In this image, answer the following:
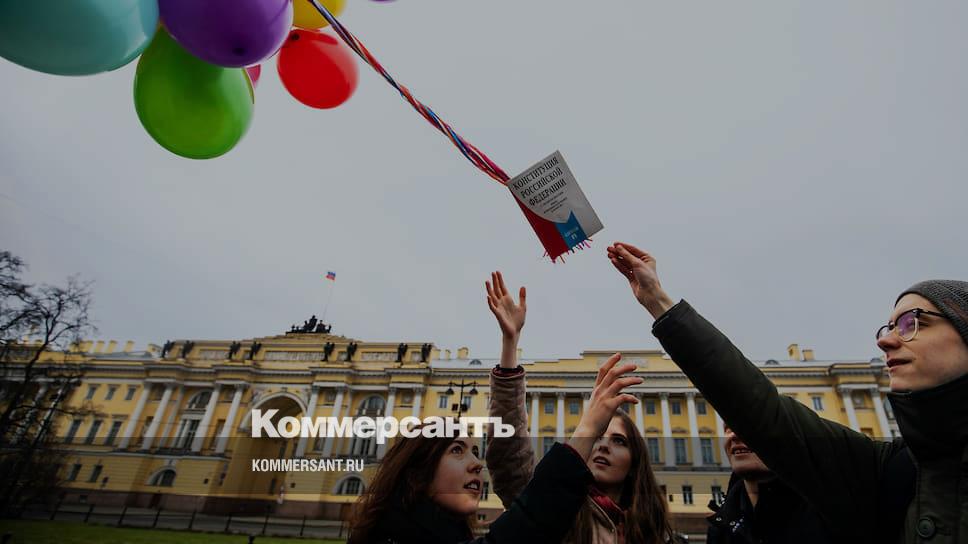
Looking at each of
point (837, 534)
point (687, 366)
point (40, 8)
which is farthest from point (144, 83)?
point (837, 534)

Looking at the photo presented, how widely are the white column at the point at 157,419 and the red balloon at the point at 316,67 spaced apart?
50.1 m

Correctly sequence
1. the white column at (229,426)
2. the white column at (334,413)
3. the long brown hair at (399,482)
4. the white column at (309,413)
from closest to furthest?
the long brown hair at (399,482) < the white column at (334,413) < the white column at (309,413) < the white column at (229,426)

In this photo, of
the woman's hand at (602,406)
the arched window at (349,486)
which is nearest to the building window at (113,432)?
the arched window at (349,486)

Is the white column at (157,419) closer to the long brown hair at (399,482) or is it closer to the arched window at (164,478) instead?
the arched window at (164,478)

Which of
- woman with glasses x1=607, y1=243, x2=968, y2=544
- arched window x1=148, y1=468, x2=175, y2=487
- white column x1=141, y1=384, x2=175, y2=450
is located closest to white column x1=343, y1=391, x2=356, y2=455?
arched window x1=148, y1=468, x2=175, y2=487

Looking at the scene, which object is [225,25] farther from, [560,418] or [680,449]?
[680,449]

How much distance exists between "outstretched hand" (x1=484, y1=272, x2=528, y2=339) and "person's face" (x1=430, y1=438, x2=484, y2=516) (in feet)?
2.56

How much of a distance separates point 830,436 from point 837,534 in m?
0.35

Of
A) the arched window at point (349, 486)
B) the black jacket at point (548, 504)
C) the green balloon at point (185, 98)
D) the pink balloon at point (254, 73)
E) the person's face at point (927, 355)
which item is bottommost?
the arched window at point (349, 486)

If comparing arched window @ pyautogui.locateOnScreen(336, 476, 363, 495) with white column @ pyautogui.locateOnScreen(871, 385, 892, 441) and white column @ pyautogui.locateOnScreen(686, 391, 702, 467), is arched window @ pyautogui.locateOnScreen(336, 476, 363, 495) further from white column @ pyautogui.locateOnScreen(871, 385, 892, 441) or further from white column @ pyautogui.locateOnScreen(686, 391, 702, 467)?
white column @ pyautogui.locateOnScreen(871, 385, 892, 441)

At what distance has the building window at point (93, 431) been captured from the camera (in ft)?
137

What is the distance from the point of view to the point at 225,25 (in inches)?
90.5

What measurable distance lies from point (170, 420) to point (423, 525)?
171ft

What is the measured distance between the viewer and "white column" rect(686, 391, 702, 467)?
121ft
